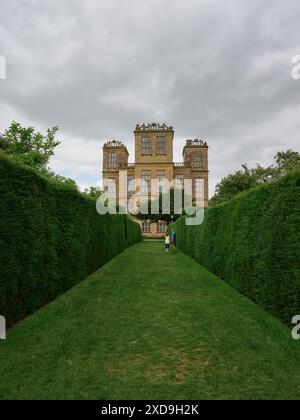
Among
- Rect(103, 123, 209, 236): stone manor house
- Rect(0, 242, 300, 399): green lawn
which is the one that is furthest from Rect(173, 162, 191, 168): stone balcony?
Rect(0, 242, 300, 399): green lawn

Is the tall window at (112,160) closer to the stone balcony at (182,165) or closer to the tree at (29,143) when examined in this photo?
the stone balcony at (182,165)

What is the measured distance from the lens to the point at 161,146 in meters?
50.2

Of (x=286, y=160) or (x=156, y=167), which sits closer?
(x=286, y=160)

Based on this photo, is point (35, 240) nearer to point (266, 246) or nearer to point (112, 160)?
point (266, 246)

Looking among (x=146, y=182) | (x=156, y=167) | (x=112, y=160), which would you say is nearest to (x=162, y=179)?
(x=156, y=167)

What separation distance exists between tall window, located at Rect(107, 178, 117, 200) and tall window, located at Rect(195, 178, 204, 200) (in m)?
14.2

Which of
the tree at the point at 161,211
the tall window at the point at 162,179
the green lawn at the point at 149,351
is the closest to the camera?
the green lawn at the point at 149,351

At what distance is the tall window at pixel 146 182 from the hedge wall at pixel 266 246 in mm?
40560

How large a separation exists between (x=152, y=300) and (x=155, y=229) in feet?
142

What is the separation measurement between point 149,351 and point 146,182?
4646 cm

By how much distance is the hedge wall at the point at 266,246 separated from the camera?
5070mm

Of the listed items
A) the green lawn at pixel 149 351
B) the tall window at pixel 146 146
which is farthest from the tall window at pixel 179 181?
the green lawn at pixel 149 351
